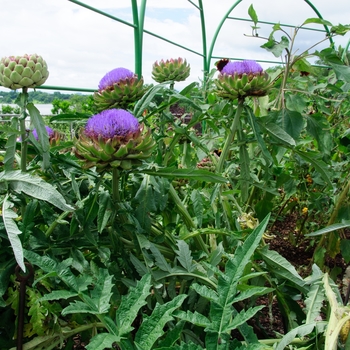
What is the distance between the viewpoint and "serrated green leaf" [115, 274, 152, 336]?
20.8 inches

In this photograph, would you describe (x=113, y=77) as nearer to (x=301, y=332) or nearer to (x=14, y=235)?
(x=14, y=235)

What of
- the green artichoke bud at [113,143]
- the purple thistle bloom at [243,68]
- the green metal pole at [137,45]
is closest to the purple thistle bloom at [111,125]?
the green artichoke bud at [113,143]

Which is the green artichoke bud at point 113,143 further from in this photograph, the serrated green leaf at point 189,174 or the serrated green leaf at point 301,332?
the serrated green leaf at point 301,332

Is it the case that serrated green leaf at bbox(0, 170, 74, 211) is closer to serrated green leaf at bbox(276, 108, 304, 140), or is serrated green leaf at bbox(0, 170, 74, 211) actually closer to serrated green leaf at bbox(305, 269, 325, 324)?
serrated green leaf at bbox(305, 269, 325, 324)

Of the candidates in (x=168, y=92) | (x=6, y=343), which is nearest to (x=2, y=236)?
(x=6, y=343)

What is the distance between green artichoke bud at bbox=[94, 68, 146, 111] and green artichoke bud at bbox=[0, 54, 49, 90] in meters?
0.22

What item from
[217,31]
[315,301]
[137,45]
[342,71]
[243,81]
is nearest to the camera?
[315,301]

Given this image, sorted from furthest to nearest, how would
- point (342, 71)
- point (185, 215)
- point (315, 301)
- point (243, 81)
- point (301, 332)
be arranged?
point (342, 71)
point (243, 81)
point (185, 215)
point (315, 301)
point (301, 332)

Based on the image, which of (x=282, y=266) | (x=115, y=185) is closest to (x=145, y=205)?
(x=115, y=185)

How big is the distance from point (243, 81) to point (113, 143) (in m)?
0.47

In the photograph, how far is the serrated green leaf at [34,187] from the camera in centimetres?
64

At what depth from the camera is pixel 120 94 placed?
102cm

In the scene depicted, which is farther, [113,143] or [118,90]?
[118,90]

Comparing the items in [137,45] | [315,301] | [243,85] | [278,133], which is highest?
[137,45]
